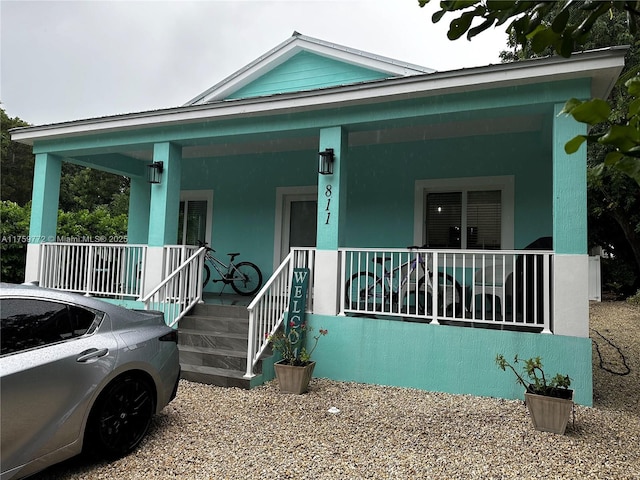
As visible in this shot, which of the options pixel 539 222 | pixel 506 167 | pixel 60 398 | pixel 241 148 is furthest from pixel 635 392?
pixel 241 148

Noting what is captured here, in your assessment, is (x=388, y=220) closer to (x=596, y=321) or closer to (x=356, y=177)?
(x=356, y=177)

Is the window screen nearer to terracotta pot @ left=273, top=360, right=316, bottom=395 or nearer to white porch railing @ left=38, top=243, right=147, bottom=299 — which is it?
terracotta pot @ left=273, top=360, right=316, bottom=395

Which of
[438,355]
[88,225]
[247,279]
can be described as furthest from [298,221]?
[88,225]

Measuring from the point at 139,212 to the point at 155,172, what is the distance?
3.43 meters

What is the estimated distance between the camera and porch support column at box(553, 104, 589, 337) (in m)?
4.46

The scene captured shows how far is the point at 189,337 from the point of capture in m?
5.88

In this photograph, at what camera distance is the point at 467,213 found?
23.8ft

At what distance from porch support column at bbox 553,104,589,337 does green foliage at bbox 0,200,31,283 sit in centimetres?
1134

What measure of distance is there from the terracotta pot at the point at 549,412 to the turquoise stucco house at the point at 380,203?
0.84 metres

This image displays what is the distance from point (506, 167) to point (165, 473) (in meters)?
6.30

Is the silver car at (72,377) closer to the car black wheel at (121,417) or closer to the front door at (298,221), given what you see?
the car black wheel at (121,417)

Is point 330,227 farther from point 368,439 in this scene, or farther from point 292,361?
point 368,439

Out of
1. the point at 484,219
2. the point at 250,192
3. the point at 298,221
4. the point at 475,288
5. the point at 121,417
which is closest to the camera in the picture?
the point at 121,417

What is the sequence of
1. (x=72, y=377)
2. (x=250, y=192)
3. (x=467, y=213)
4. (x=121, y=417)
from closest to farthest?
(x=72, y=377), (x=121, y=417), (x=467, y=213), (x=250, y=192)
